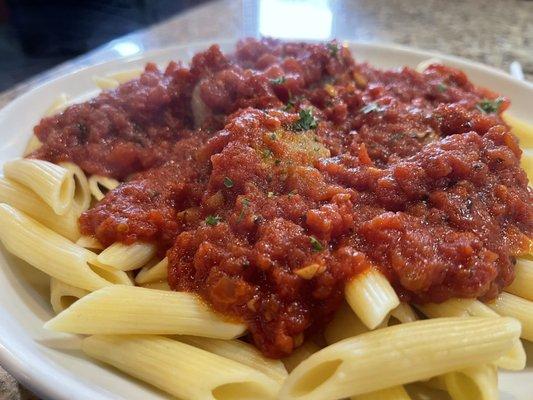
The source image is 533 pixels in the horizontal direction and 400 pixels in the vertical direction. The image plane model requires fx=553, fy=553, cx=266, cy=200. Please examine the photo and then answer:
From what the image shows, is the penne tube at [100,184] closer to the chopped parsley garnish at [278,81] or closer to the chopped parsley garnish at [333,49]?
the chopped parsley garnish at [278,81]

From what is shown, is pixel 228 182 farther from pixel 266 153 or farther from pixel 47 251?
pixel 47 251

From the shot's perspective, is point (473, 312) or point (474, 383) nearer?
point (474, 383)

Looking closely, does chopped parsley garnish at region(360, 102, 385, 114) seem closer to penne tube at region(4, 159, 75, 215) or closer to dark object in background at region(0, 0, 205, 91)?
penne tube at region(4, 159, 75, 215)

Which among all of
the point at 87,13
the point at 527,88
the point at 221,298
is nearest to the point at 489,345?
the point at 221,298

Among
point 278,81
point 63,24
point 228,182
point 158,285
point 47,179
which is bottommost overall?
point 63,24

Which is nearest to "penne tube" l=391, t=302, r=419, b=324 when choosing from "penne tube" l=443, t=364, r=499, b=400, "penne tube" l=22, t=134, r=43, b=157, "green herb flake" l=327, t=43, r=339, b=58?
"penne tube" l=443, t=364, r=499, b=400

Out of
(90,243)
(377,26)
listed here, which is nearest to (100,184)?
(90,243)
